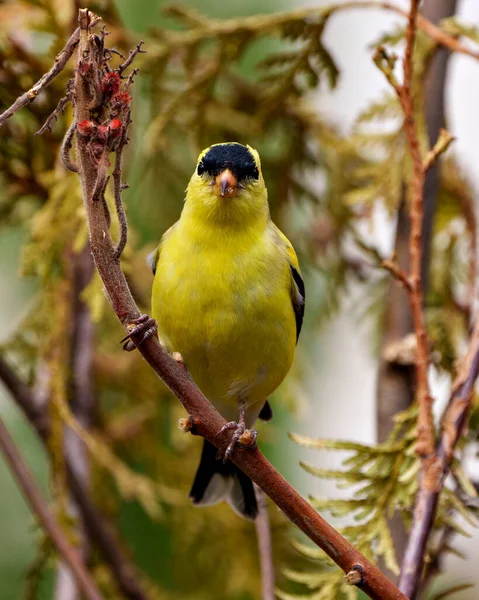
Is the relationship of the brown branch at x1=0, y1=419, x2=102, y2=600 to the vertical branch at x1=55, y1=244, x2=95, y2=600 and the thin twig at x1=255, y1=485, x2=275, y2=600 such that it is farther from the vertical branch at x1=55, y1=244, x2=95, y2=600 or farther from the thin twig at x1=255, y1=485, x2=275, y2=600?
the vertical branch at x1=55, y1=244, x2=95, y2=600

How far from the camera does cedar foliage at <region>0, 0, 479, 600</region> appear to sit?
2.23 m

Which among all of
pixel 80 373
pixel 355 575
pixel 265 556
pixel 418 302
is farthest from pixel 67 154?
pixel 80 373

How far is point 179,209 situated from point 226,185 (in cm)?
114

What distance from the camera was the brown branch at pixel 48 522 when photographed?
1934 mm

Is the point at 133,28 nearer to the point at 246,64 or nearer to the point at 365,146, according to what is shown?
the point at 246,64

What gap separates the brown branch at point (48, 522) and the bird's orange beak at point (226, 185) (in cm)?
81

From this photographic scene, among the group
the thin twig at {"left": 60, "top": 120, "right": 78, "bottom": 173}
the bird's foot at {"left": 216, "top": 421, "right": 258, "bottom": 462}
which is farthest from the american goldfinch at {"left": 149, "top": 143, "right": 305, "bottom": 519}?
the thin twig at {"left": 60, "top": 120, "right": 78, "bottom": 173}

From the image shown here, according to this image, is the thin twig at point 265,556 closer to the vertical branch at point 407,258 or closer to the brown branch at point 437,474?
the brown branch at point 437,474

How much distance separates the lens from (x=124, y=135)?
1150 millimetres

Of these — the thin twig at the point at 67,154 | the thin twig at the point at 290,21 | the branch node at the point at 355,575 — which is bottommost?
the branch node at the point at 355,575

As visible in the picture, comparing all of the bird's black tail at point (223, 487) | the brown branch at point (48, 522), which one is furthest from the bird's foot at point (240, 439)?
the bird's black tail at point (223, 487)

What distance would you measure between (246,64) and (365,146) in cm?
167

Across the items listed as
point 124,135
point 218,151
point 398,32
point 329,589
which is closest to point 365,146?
point 398,32

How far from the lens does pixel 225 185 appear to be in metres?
2.22
